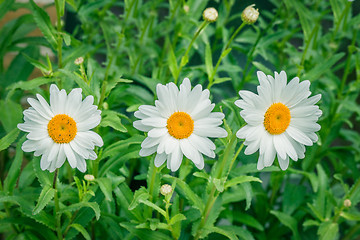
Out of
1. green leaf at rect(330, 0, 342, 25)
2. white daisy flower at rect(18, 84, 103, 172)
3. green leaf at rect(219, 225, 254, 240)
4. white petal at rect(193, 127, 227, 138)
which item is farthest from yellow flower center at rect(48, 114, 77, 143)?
green leaf at rect(330, 0, 342, 25)

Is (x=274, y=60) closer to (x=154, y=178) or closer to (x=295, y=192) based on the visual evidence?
(x=295, y=192)

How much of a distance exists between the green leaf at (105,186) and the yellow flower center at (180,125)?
9.7 inches

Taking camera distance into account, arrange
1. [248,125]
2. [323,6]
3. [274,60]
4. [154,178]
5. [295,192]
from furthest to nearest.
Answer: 1. [323,6]
2. [274,60]
3. [295,192]
4. [154,178]
5. [248,125]

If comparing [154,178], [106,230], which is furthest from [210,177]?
[106,230]

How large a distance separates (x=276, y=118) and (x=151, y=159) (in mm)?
299

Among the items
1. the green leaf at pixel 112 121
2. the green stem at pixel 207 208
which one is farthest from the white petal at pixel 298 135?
the green leaf at pixel 112 121

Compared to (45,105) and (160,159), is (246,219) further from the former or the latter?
(45,105)

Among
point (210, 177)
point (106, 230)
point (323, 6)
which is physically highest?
point (323, 6)

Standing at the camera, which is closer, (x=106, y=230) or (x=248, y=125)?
(x=248, y=125)

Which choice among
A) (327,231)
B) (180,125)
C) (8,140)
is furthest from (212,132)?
(327,231)

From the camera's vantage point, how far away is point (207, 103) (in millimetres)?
674

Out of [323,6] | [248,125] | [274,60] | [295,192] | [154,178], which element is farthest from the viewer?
[323,6]

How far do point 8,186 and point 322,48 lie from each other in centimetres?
114

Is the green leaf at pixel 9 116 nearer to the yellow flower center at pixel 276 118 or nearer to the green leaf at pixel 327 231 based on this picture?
the yellow flower center at pixel 276 118
